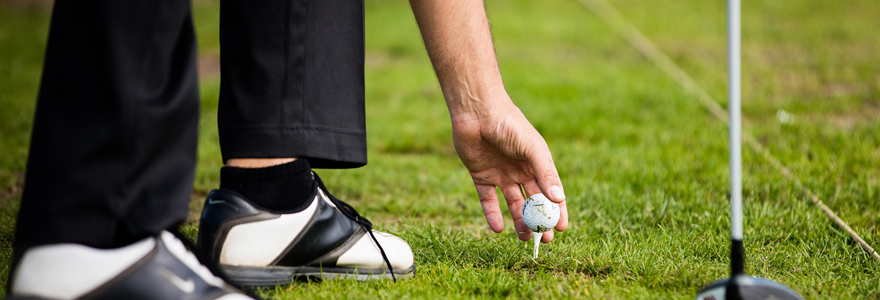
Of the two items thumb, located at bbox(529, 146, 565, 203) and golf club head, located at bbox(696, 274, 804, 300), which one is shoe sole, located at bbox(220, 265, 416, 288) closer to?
thumb, located at bbox(529, 146, 565, 203)

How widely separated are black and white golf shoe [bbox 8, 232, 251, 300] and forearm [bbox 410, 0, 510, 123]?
2.80 feet

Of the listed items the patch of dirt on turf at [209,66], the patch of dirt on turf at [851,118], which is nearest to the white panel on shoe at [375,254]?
the patch of dirt on turf at [851,118]

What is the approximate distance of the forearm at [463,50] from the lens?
190 centimetres

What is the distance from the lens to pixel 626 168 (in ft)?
11.3

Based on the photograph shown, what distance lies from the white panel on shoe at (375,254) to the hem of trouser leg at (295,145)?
0.22 metres

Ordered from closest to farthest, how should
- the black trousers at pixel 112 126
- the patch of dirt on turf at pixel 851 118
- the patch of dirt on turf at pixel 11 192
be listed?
the black trousers at pixel 112 126
the patch of dirt on turf at pixel 11 192
the patch of dirt on turf at pixel 851 118

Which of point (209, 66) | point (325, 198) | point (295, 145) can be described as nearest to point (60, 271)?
point (295, 145)

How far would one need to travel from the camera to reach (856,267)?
196 centimetres

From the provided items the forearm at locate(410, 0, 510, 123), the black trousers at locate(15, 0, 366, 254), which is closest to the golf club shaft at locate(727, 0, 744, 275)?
the forearm at locate(410, 0, 510, 123)

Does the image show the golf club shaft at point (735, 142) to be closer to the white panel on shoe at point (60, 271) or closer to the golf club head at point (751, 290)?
the golf club head at point (751, 290)

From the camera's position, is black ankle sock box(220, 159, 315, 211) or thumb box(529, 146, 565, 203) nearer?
black ankle sock box(220, 159, 315, 211)

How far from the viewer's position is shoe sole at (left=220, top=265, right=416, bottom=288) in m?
1.64

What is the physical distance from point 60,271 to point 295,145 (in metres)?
0.58

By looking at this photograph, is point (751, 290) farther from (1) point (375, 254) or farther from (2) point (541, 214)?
(1) point (375, 254)
